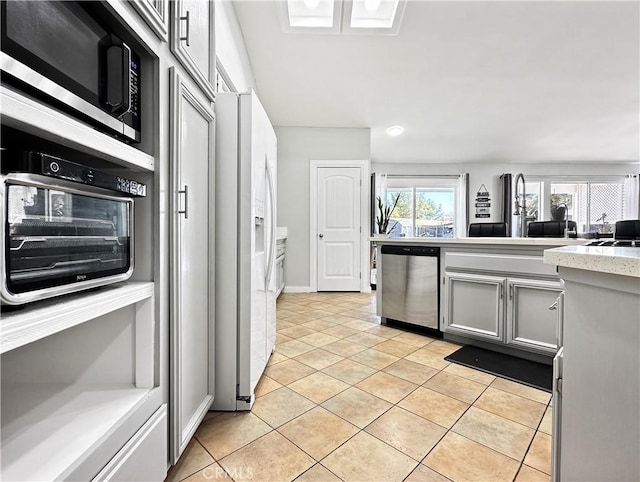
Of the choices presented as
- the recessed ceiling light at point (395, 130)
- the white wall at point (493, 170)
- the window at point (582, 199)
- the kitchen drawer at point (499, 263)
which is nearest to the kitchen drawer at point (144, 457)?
the kitchen drawer at point (499, 263)

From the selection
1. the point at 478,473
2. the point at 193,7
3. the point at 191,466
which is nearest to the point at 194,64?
the point at 193,7

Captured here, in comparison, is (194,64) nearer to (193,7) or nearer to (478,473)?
(193,7)

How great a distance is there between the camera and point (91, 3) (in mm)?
775

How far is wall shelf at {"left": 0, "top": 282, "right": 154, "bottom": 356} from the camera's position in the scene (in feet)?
1.77

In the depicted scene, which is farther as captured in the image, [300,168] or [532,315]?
[300,168]

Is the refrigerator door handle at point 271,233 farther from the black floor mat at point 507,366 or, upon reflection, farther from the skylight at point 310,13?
the skylight at point 310,13

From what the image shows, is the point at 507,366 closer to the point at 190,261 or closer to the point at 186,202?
the point at 190,261

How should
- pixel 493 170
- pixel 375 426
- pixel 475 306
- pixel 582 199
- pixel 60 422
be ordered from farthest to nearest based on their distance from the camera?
pixel 582 199 < pixel 493 170 < pixel 475 306 < pixel 375 426 < pixel 60 422

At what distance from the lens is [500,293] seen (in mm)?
2328

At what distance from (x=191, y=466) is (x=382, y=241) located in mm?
2436

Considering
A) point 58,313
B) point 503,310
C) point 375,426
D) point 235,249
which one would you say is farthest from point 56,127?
point 503,310

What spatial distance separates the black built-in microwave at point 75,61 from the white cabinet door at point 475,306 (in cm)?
244

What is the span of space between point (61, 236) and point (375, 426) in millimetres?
1462

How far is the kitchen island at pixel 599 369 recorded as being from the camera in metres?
0.61
